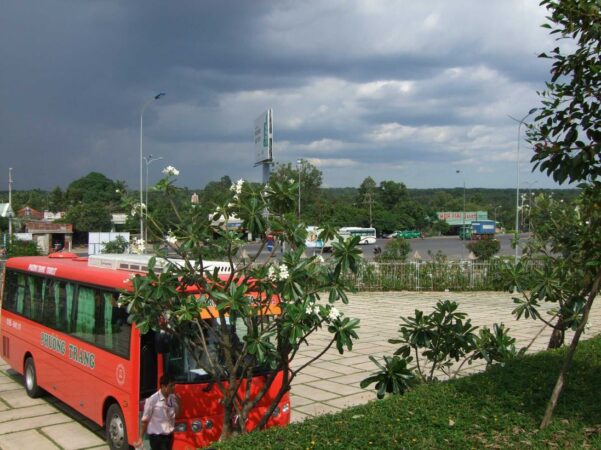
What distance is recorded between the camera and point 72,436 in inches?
322

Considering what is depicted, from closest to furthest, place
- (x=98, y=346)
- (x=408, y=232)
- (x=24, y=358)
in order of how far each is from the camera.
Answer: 1. (x=98, y=346)
2. (x=24, y=358)
3. (x=408, y=232)

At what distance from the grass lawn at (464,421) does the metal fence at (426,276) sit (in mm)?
20091

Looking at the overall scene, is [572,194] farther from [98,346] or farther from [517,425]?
[98,346]

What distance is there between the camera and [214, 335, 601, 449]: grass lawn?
4195 mm

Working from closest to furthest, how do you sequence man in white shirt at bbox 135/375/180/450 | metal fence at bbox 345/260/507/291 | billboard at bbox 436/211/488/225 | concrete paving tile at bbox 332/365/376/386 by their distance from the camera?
man in white shirt at bbox 135/375/180/450
concrete paving tile at bbox 332/365/376/386
metal fence at bbox 345/260/507/291
billboard at bbox 436/211/488/225

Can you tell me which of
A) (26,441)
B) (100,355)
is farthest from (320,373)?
(26,441)

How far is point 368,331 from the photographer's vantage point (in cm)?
1653

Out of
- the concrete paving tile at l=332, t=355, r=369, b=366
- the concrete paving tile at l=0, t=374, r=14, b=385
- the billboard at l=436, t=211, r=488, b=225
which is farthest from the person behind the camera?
the billboard at l=436, t=211, r=488, b=225

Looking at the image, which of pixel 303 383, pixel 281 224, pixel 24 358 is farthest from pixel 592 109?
pixel 24 358

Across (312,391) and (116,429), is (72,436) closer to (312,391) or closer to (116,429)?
(116,429)

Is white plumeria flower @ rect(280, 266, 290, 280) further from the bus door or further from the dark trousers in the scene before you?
the dark trousers

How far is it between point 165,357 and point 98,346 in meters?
1.50

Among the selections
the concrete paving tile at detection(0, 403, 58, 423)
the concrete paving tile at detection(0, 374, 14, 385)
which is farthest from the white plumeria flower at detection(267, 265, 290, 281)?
the concrete paving tile at detection(0, 374, 14, 385)

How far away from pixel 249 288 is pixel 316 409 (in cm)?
437
